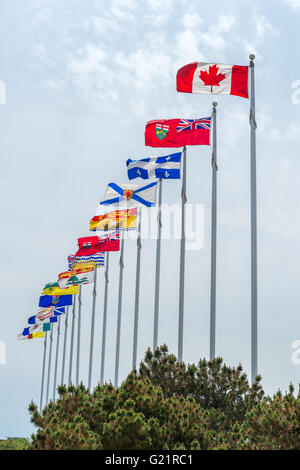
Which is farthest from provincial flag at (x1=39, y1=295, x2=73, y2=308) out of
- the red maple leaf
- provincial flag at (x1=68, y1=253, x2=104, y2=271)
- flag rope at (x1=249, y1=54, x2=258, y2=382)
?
flag rope at (x1=249, y1=54, x2=258, y2=382)

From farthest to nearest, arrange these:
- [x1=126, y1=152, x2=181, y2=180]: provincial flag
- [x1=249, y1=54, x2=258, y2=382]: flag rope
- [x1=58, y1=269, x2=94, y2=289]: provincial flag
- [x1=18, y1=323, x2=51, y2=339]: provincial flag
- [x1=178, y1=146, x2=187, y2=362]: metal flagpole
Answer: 1. [x1=18, y1=323, x2=51, y2=339]: provincial flag
2. [x1=58, y1=269, x2=94, y2=289]: provincial flag
3. [x1=126, y1=152, x2=181, y2=180]: provincial flag
4. [x1=178, y1=146, x2=187, y2=362]: metal flagpole
5. [x1=249, y1=54, x2=258, y2=382]: flag rope

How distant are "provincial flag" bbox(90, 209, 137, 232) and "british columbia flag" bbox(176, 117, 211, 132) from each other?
28.9ft

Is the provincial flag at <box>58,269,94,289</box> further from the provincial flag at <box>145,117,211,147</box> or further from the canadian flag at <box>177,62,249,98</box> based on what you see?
the canadian flag at <box>177,62,249,98</box>

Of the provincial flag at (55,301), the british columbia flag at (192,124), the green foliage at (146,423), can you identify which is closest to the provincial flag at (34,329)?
the provincial flag at (55,301)

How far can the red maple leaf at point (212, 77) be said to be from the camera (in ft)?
84.3

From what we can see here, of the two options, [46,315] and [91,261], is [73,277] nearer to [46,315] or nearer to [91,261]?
[91,261]

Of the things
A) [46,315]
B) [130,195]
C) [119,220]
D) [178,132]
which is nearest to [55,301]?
[46,315]

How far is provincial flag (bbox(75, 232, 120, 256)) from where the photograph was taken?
40719mm

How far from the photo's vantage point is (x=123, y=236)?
4053cm

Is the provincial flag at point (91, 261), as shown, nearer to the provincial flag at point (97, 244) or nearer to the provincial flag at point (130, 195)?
the provincial flag at point (97, 244)

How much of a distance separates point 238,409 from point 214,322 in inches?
146

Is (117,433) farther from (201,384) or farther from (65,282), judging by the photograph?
(65,282)
